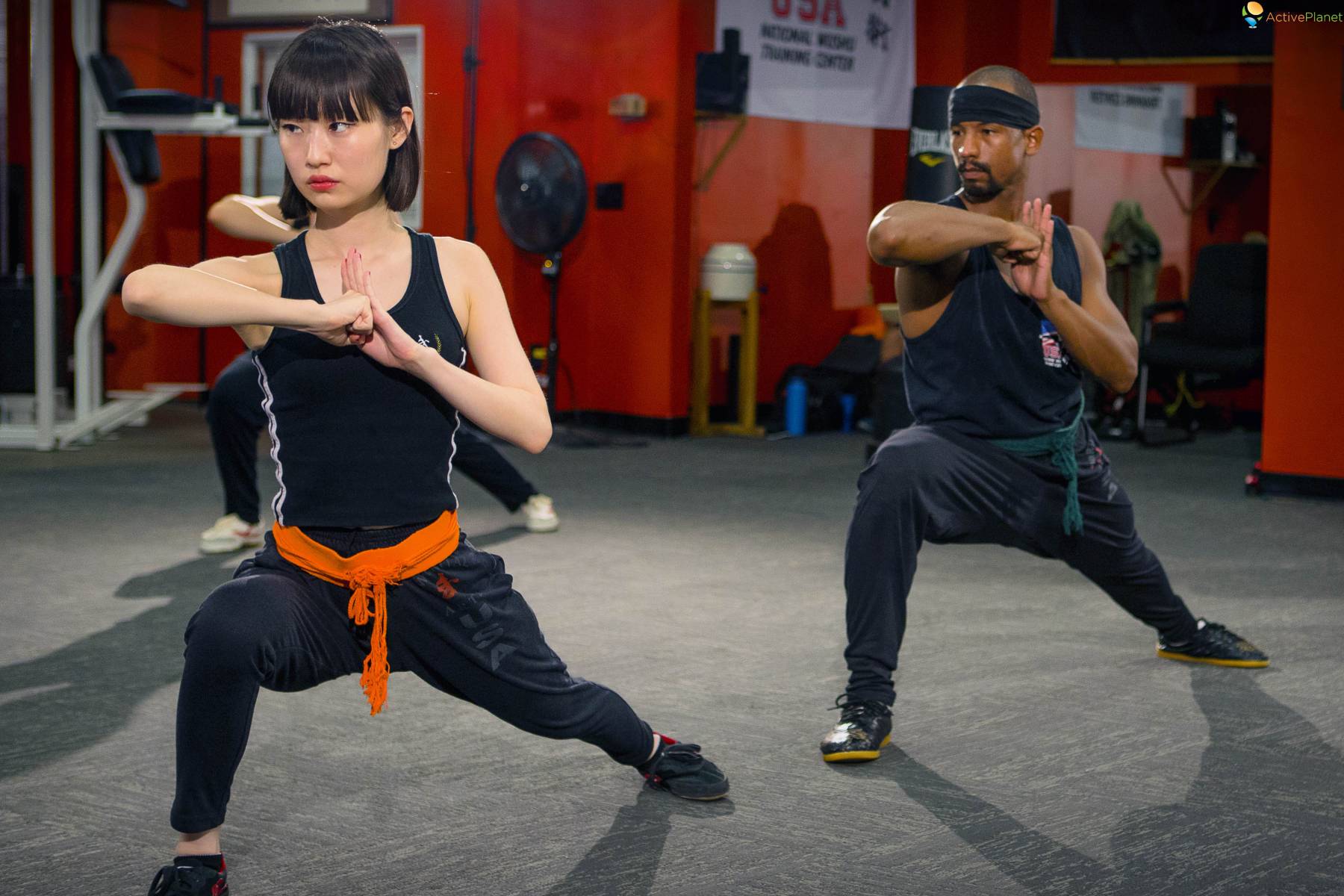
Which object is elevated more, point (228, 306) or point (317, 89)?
point (317, 89)

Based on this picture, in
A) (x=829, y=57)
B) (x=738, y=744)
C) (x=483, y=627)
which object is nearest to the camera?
(x=483, y=627)

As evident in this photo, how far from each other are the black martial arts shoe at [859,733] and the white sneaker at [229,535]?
2.50 meters

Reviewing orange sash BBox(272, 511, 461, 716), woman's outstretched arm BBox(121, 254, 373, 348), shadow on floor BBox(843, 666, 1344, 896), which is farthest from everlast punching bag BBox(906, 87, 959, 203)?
woman's outstretched arm BBox(121, 254, 373, 348)

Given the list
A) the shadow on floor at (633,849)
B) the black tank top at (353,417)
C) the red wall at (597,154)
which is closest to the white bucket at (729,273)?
the red wall at (597,154)

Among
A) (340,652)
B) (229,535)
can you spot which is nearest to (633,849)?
(340,652)

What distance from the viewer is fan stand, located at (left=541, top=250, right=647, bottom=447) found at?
25.6ft

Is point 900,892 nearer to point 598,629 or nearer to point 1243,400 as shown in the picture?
point 598,629

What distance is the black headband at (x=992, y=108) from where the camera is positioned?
111 inches

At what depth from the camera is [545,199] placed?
24.9ft

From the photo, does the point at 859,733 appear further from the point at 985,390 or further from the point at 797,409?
the point at 797,409

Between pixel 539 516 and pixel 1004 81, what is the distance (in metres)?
2.69

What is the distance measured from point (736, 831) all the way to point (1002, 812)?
→ 1.47ft

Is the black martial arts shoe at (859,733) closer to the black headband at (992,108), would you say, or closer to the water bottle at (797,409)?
the black headband at (992,108)

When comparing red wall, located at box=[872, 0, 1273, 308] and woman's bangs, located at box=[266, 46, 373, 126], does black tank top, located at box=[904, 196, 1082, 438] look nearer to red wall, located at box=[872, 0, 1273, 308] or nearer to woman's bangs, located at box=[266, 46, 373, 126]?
woman's bangs, located at box=[266, 46, 373, 126]
